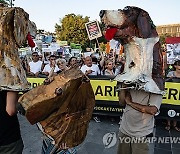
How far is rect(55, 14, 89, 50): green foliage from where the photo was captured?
34.8 m

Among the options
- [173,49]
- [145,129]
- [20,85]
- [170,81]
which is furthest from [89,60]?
[20,85]

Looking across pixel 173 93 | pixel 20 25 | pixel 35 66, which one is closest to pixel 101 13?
pixel 20 25

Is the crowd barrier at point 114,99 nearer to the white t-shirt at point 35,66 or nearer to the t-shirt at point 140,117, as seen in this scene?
the white t-shirt at point 35,66

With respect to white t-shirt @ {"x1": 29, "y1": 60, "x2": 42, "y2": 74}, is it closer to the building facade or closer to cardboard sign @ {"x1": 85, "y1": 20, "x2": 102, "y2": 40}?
cardboard sign @ {"x1": 85, "y1": 20, "x2": 102, "y2": 40}

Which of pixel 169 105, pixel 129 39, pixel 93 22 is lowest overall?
pixel 169 105

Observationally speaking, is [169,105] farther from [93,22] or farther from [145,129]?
[93,22]

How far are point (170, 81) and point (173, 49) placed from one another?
2.81m

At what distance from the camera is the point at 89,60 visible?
6453 millimetres

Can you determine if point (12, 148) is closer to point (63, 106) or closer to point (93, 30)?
point (63, 106)

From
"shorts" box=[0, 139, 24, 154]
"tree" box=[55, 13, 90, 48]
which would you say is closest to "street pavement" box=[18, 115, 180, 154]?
"shorts" box=[0, 139, 24, 154]

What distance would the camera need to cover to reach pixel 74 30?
35.6 m

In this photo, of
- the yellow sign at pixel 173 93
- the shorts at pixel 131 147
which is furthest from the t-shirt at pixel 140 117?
the yellow sign at pixel 173 93

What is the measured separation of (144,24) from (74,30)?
33.9 m

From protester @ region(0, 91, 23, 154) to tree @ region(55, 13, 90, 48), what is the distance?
3218 cm
